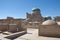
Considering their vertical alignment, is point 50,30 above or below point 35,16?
below

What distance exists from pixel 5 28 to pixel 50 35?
362 inches

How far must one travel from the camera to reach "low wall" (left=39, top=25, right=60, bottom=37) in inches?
504

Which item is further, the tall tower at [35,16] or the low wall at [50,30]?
the tall tower at [35,16]

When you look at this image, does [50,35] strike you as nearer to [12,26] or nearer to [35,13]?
[12,26]

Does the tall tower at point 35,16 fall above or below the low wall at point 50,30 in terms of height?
above

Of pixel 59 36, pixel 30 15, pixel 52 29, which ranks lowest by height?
pixel 59 36

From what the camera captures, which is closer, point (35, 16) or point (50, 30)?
point (50, 30)

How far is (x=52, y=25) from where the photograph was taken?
13.0 metres

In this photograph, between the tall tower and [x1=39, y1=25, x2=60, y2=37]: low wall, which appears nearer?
[x1=39, y1=25, x2=60, y2=37]: low wall

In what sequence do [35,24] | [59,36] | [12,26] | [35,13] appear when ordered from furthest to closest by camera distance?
[35,13] < [35,24] < [12,26] < [59,36]

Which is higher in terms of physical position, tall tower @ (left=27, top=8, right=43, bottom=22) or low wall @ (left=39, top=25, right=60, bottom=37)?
tall tower @ (left=27, top=8, right=43, bottom=22)

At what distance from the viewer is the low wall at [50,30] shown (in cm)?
1280

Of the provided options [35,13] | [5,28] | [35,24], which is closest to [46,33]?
[5,28]

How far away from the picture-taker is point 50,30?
13016 mm
